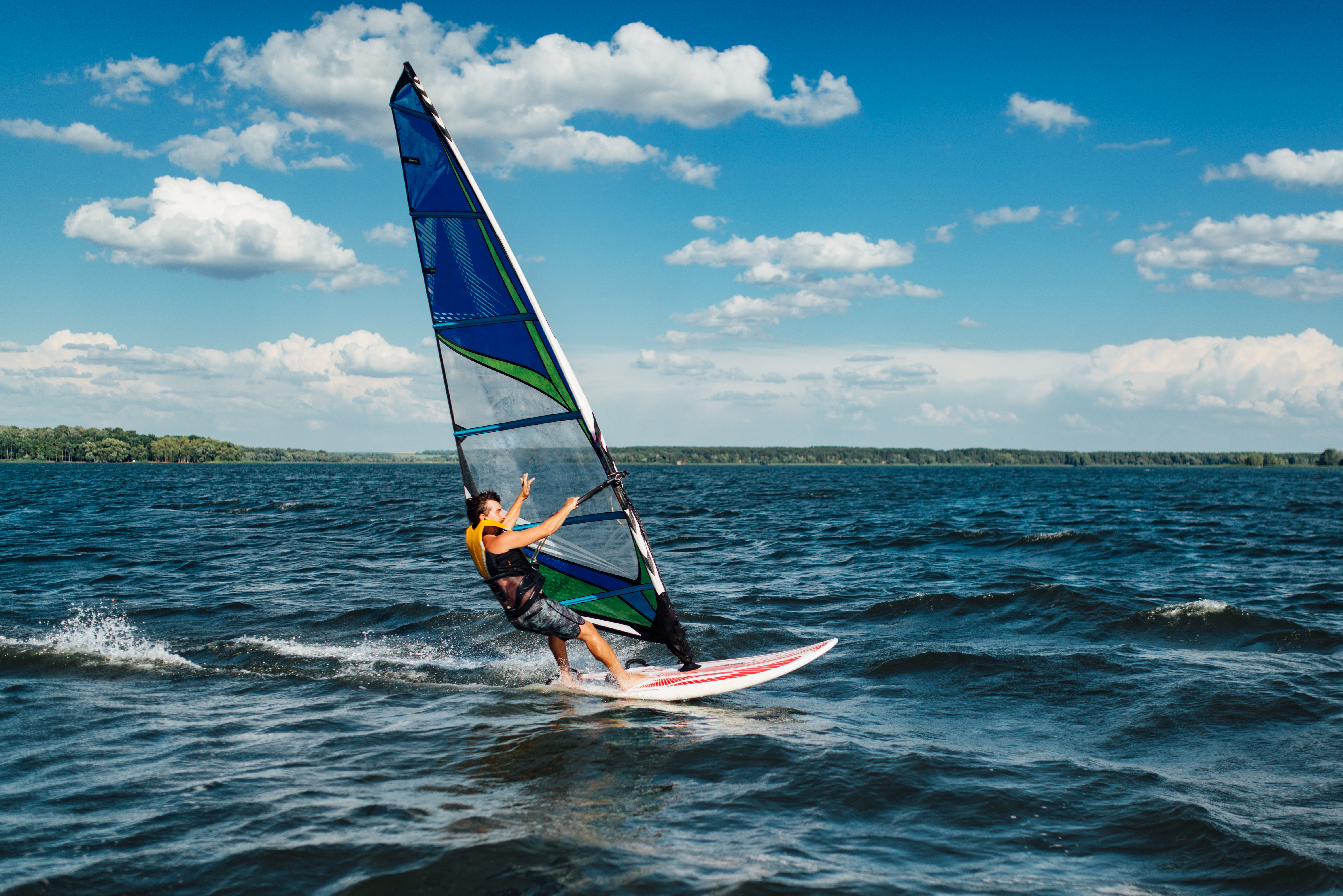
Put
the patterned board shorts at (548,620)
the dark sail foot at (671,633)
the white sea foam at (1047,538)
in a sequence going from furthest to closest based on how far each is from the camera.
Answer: the white sea foam at (1047,538)
the dark sail foot at (671,633)
the patterned board shorts at (548,620)

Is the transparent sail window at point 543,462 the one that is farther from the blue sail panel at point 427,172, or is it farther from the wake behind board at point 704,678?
the blue sail panel at point 427,172

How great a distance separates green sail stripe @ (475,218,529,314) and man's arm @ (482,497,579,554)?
1899 mm

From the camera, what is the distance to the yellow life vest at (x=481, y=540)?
7812 mm

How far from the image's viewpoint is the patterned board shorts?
8102mm

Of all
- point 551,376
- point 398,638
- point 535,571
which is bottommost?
point 398,638

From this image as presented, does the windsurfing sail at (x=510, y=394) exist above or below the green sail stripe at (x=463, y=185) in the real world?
below

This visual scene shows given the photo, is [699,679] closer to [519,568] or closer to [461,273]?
[519,568]

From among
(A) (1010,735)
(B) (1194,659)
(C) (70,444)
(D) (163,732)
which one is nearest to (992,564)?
(B) (1194,659)

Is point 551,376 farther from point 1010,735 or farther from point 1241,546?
point 1241,546

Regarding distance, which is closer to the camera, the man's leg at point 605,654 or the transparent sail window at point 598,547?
the man's leg at point 605,654

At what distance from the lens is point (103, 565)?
17688 mm

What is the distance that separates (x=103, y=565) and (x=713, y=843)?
687 inches

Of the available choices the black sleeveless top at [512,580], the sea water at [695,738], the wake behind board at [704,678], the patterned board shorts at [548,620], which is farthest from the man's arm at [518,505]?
the wake behind board at [704,678]

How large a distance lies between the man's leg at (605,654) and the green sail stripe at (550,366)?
1.98 meters
